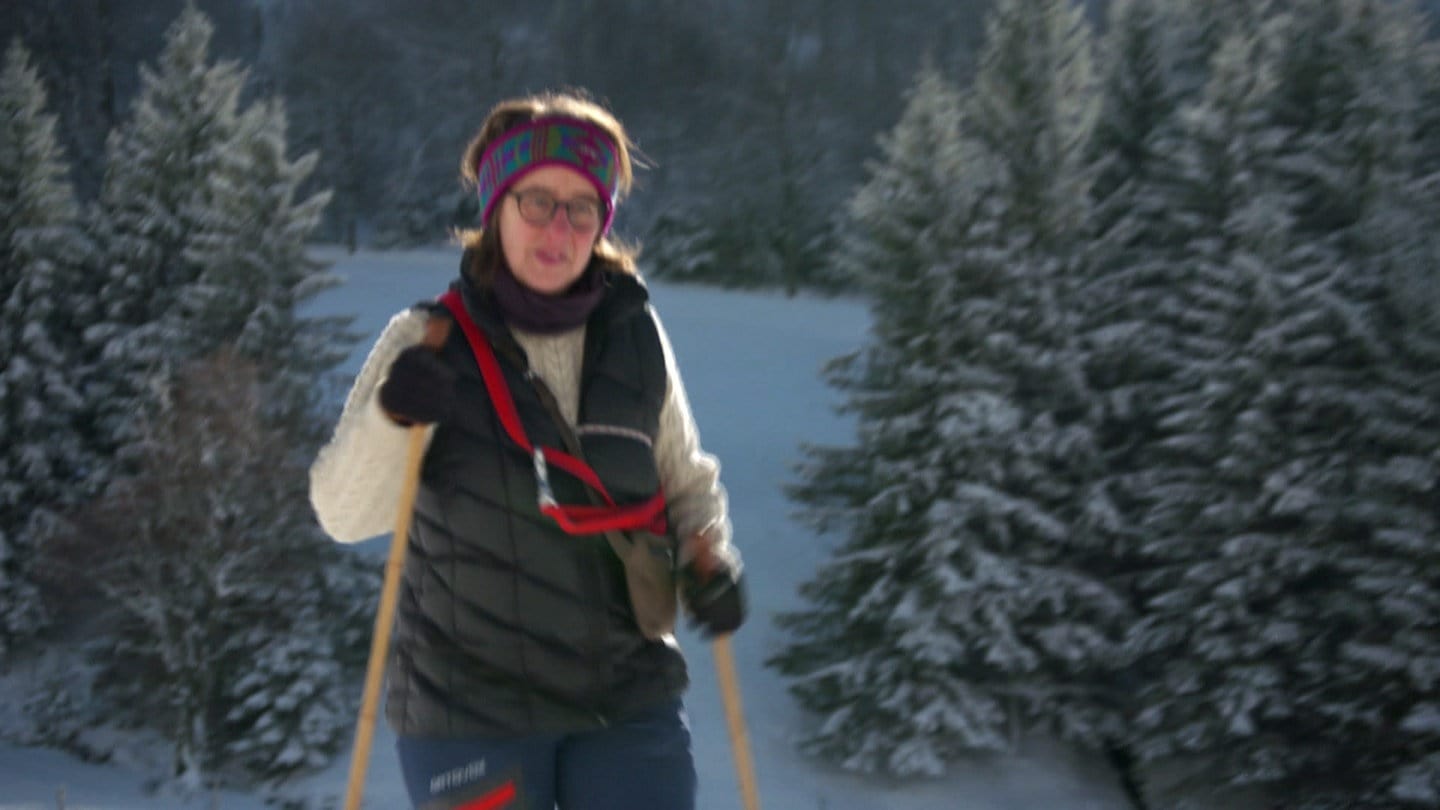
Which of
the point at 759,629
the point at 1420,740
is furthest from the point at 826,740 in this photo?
the point at 1420,740

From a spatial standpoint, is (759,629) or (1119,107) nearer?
(1119,107)

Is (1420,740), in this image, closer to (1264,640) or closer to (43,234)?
(1264,640)

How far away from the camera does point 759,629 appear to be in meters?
16.2

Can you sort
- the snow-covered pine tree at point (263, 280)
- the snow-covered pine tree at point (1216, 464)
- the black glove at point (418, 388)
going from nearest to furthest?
the black glove at point (418, 388) < the snow-covered pine tree at point (1216, 464) < the snow-covered pine tree at point (263, 280)

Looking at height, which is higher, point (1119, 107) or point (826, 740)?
point (1119, 107)

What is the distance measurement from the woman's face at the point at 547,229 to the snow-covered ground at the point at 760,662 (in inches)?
330

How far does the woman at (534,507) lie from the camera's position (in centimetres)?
211

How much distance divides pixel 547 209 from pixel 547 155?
95mm

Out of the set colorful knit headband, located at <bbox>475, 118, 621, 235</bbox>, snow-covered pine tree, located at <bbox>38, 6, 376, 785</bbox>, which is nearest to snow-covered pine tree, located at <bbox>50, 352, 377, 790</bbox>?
snow-covered pine tree, located at <bbox>38, 6, 376, 785</bbox>

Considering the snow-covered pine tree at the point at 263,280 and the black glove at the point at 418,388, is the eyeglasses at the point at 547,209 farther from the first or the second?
the snow-covered pine tree at the point at 263,280

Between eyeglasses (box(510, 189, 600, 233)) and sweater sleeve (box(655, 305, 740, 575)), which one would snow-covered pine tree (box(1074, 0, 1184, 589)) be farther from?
eyeglasses (box(510, 189, 600, 233))

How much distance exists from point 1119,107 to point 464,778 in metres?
14.6

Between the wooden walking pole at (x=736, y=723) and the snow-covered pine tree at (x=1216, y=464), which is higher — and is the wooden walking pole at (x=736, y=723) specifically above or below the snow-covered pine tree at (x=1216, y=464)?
below

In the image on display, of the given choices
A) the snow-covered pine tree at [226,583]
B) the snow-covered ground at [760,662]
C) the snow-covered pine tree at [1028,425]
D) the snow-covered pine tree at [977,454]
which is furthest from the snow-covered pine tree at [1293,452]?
the snow-covered pine tree at [226,583]
